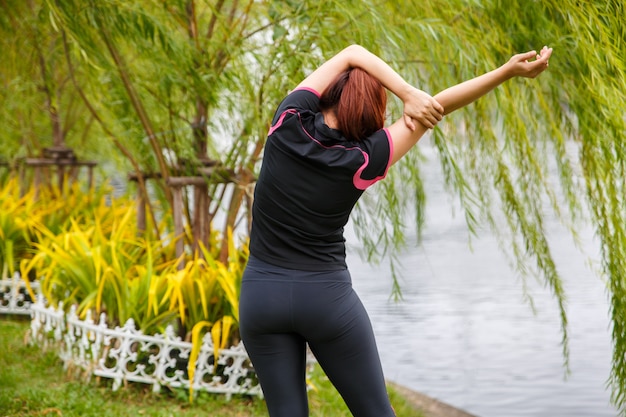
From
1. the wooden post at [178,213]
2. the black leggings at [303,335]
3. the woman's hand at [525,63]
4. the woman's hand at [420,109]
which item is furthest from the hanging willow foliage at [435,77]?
the black leggings at [303,335]

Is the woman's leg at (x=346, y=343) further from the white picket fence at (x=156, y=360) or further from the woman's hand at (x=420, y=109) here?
the white picket fence at (x=156, y=360)

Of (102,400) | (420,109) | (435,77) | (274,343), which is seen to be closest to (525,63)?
(420,109)

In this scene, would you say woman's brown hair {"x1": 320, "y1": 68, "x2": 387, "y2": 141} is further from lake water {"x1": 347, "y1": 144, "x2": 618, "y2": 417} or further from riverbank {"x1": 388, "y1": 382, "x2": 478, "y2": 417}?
riverbank {"x1": 388, "y1": 382, "x2": 478, "y2": 417}

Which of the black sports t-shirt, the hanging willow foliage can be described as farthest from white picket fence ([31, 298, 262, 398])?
the black sports t-shirt

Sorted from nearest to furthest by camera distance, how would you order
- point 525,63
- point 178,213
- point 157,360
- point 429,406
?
point 525,63
point 157,360
point 178,213
point 429,406

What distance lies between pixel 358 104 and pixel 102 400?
2.38 metres

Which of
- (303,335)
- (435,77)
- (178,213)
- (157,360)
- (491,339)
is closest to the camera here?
(303,335)

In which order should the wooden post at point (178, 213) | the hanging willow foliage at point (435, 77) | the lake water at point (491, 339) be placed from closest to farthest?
the hanging willow foliage at point (435, 77) < the wooden post at point (178, 213) < the lake water at point (491, 339)

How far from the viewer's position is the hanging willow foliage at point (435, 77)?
3.24 m

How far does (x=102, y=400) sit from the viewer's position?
378 cm

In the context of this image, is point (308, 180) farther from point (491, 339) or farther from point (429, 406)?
point (491, 339)

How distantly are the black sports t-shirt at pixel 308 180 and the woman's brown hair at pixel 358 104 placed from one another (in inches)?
1.0

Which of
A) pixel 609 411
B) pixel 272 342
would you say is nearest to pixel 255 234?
pixel 272 342

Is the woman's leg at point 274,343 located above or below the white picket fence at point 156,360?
above
